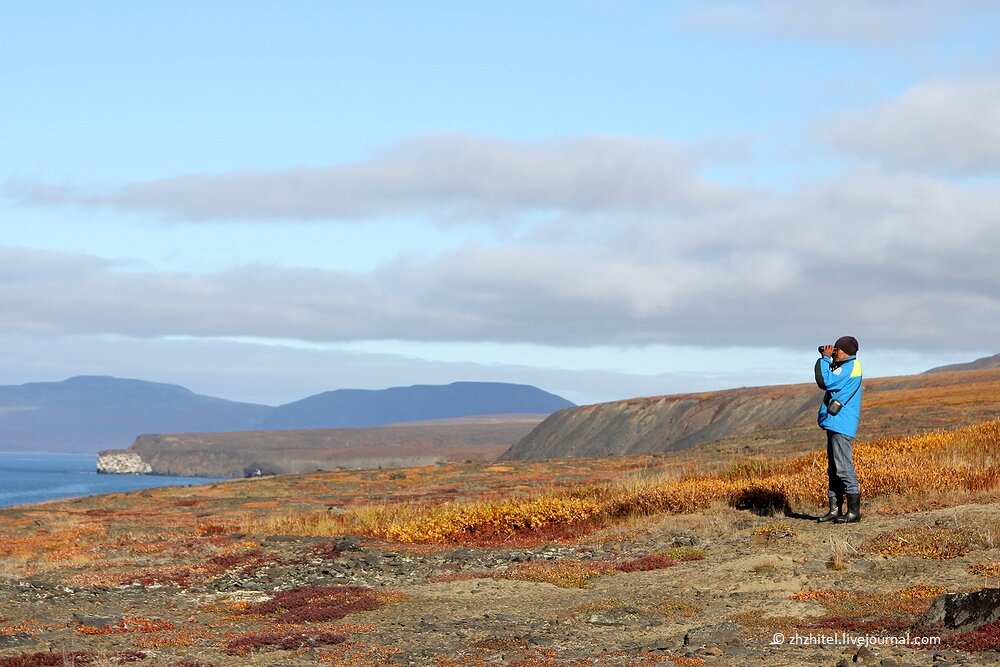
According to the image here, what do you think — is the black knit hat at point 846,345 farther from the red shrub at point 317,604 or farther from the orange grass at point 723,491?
the red shrub at point 317,604

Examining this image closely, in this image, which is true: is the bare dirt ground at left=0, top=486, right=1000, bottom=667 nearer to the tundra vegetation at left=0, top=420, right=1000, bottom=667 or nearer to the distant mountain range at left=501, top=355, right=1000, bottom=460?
the tundra vegetation at left=0, top=420, right=1000, bottom=667

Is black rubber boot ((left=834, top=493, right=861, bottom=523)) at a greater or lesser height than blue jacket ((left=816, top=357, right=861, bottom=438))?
lesser

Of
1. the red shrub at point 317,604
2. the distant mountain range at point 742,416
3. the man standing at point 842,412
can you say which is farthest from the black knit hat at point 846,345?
the distant mountain range at point 742,416

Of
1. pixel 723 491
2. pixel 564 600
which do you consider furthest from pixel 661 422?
pixel 564 600

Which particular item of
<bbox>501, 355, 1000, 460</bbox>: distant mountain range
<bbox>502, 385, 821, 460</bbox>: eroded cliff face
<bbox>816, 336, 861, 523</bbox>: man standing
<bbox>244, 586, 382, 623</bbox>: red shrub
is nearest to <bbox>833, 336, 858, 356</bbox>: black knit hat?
<bbox>816, 336, 861, 523</bbox>: man standing

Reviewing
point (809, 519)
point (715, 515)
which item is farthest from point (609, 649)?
point (715, 515)

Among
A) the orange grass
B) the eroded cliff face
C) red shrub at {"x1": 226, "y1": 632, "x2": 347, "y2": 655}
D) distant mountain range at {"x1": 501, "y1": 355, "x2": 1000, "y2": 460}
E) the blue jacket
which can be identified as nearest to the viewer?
red shrub at {"x1": 226, "y1": 632, "x2": 347, "y2": 655}

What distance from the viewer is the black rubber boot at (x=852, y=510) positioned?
18250 mm

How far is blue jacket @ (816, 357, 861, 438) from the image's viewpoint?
18.2 m

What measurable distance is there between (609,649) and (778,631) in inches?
70.6

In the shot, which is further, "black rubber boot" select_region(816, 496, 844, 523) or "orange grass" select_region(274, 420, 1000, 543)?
"orange grass" select_region(274, 420, 1000, 543)

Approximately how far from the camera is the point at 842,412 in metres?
18.2

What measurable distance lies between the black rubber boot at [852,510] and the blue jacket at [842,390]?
39.1 inches

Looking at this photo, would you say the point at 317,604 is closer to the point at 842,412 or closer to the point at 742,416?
the point at 842,412
